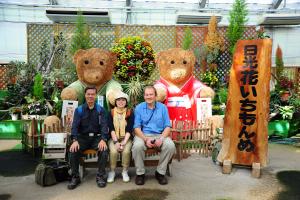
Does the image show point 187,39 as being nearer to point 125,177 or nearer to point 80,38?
point 80,38

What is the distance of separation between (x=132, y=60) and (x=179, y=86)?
1.24 meters

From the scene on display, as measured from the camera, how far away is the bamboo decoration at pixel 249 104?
4133mm

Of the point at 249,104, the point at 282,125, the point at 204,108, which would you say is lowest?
the point at 282,125

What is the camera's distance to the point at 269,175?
422 centimetres

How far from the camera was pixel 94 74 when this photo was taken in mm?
5703

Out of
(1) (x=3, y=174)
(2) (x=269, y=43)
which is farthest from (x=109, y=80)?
(2) (x=269, y=43)

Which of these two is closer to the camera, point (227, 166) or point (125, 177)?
point (125, 177)

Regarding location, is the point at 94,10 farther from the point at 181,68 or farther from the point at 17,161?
the point at 17,161

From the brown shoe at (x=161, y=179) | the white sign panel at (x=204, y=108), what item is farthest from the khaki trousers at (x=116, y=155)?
the white sign panel at (x=204, y=108)

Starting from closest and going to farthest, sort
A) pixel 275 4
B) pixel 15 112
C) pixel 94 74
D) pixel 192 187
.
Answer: pixel 192 187
pixel 94 74
pixel 15 112
pixel 275 4

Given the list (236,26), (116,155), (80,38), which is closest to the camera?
(116,155)

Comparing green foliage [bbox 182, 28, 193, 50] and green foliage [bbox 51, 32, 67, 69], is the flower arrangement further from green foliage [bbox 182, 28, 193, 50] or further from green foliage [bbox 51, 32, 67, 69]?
green foliage [bbox 182, 28, 193, 50]

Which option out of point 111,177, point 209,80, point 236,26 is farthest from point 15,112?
point 236,26

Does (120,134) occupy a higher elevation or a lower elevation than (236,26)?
lower
